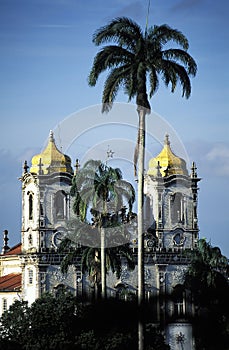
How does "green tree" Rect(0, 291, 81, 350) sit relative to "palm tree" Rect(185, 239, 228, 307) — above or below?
below

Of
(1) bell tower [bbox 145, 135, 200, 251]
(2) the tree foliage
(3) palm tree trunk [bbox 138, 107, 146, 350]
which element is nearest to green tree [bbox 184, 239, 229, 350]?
(1) bell tower [bbox 145, 135, 200, 251]

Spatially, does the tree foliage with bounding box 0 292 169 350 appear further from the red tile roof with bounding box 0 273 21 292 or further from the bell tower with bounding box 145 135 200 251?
the bell tower with bounding box 145 135 200 251

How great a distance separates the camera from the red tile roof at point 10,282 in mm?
87688

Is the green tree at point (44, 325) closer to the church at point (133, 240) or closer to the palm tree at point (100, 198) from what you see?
the palm tree at point (100, 198)

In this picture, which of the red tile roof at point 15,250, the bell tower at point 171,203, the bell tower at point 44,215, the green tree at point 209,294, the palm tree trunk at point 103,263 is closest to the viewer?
the palm tree trunk at point 103,263

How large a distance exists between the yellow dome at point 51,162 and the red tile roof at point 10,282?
8159mm

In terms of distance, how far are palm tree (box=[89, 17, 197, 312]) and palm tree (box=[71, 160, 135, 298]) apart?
1829cm

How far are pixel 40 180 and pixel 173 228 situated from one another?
34.1ft

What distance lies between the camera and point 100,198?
69.1 metres

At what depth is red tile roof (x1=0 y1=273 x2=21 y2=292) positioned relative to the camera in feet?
288

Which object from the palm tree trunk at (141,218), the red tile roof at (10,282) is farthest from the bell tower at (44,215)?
the palm tree trunk at (141,218)

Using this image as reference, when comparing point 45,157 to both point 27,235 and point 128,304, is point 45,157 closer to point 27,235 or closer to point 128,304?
point 27,235

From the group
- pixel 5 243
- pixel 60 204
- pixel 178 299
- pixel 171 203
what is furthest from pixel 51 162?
pixel 5 243

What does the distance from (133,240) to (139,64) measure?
37.3 m
